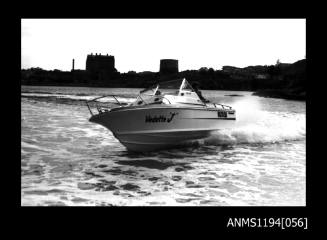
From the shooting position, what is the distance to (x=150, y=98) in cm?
Result: 1288

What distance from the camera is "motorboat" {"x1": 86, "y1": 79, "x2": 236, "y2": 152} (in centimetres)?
1164

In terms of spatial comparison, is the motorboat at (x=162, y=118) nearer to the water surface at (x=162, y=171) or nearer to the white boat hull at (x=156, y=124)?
the white boat hull at (x=156, y=124)

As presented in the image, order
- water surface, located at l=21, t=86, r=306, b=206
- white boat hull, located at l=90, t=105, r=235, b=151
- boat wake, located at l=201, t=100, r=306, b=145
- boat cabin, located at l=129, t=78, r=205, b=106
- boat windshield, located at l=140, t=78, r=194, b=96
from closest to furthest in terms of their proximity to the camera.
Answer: water surface, located at l=21, t=86, r=306, b=206
white boat hull, located at l=90, t=105, r=235, b=151
boat cabin, located at l=129, t=78, r=205, b=106
boat windshield, located at l=140, t=78, r=194, b=96
boat wake, located at l=201, t=100, r=306, b=145

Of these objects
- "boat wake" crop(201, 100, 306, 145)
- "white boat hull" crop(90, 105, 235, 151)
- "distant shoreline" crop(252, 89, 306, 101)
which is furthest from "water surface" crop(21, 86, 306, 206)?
"distant shoreline" crop(252, 89, 306, 101)

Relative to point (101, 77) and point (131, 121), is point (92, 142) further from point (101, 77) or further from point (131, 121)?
point (101, 77)

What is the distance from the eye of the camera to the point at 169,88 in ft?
45.1

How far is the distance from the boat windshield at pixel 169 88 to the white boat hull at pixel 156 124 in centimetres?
107

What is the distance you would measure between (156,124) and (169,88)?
7.27 ft

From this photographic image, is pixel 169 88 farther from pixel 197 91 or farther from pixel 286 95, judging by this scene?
pixel 286 95

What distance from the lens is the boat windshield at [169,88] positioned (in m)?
13.1

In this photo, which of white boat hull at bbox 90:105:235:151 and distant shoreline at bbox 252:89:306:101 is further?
distant shoreline at bbox 252:89:306:101

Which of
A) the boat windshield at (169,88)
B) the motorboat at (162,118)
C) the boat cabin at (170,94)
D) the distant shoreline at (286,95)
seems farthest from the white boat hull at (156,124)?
the distant shoreline at (286,95)

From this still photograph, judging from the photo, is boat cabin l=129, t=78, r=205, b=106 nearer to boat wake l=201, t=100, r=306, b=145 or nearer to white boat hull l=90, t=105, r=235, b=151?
white boat hull l=90, t=105, r=235, b=151

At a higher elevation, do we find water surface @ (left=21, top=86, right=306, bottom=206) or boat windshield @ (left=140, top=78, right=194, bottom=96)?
boat windshield @ (left=140, top=78, right=194, bottom=96)
